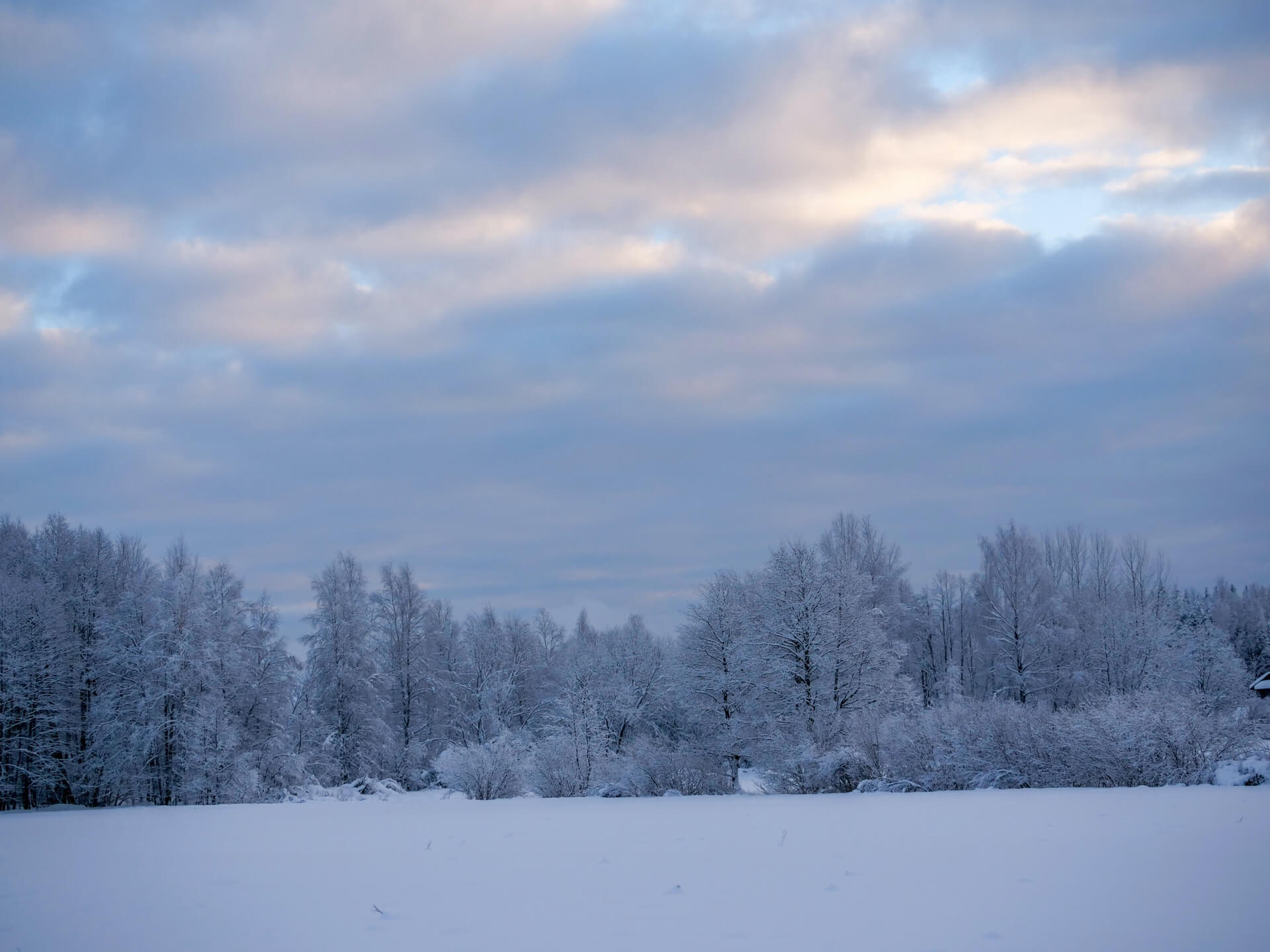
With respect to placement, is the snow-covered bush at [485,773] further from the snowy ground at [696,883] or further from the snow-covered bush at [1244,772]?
the snow-covered bush at [1244,772]

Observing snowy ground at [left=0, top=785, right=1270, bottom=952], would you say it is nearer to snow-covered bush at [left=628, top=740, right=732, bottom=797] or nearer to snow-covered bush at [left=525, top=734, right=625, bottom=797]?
snow-covered bush at [left=628, top=740, right=732, bottom=797]

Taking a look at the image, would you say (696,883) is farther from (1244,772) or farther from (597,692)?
(597,692)

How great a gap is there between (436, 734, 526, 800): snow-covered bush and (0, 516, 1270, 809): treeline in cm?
8

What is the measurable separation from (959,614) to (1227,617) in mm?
42123

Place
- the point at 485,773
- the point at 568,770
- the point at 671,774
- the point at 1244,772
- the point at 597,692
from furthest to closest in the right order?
the point at 597,692
the point at 568,770
the point at 671,774
the point at 485,773
the point at 1244,772

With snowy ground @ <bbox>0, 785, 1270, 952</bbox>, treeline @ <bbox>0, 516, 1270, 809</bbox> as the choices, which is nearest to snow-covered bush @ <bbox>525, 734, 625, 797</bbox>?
treeline @ <bbox>0, 516, 1270, 809</bbox>

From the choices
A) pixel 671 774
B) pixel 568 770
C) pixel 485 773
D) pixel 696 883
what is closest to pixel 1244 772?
pixel 671 774

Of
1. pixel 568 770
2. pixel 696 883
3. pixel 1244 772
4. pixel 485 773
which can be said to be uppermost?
pixel 696 883

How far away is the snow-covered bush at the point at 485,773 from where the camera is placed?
3078 cm

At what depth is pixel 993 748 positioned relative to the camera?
24.8 meters

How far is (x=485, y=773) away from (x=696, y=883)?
75.7 feet

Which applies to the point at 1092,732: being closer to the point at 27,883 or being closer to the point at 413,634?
the point at 27,883

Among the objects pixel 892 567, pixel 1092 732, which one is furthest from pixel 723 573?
pixel 892 567

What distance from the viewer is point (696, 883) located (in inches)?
364
